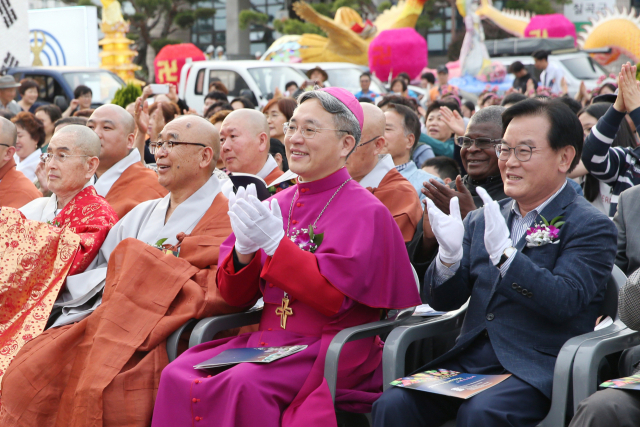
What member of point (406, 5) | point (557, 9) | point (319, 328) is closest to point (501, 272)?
point (319, 328)

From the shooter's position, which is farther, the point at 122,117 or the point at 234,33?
the point at 234,33

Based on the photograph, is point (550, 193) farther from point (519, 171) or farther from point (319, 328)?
A: point (319, 328)

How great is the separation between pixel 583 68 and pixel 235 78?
7.84 meters

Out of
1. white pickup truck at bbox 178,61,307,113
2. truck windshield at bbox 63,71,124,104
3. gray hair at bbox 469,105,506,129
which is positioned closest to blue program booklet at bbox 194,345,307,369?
gray hair at bbox 469,105,506,129

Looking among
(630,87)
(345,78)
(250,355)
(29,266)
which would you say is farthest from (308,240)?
(345,78)

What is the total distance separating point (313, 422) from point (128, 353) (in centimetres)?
96

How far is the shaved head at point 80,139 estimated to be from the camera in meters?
4.09

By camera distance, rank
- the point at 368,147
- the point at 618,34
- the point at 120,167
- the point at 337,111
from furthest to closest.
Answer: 1. the point at 618,34
2. the point at 120,167
3. the point at 368,147
4. the point at 337,111

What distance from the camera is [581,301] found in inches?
101

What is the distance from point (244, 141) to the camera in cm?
488

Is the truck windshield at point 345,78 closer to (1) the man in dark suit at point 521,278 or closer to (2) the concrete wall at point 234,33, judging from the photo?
(1) the man in dark suit at point 521,278

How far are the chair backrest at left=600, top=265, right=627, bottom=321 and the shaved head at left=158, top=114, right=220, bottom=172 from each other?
6.77 ft

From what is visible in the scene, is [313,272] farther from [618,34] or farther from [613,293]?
[618,34]

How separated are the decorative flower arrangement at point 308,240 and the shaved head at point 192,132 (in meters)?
1.05
